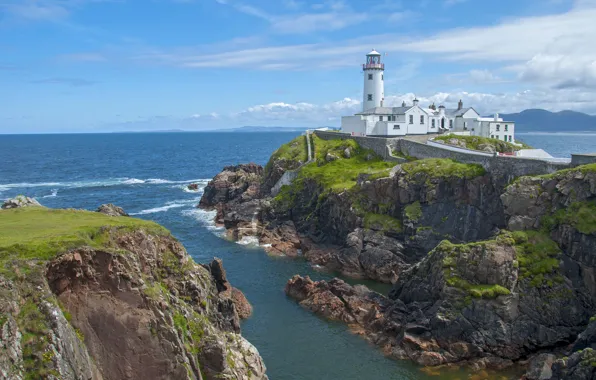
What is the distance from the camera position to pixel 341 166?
71.7m

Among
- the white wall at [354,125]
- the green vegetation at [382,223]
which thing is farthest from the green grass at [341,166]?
the green vegetation at [382,223]

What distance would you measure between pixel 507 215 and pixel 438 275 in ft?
34.6

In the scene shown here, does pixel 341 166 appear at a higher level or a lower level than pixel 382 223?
higher

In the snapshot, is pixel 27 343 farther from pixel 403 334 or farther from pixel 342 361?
pixel 403 334

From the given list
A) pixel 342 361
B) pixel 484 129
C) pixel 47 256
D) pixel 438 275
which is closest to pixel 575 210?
pixel 438 275

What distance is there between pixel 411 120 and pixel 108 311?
6563 cm

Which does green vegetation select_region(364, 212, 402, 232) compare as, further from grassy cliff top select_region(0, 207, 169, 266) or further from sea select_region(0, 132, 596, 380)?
grassy cliff top select_region(0, 207, 169, 266)

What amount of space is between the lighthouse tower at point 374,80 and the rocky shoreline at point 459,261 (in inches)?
1217

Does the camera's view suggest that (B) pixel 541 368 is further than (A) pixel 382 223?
No

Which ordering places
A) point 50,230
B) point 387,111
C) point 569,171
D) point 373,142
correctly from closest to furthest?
point 50,230, point 569,171, point 373,142, point 387,111

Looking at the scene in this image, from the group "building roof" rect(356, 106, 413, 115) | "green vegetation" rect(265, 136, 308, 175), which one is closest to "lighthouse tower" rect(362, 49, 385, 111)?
"building roof" rect(356, 106, 413, 115)

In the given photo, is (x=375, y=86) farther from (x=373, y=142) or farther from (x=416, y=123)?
(x=373, y=142)

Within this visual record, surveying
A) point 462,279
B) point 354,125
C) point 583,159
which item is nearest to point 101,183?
point 354,125

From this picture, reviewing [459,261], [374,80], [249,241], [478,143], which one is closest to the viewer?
[459,261]
